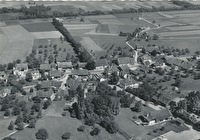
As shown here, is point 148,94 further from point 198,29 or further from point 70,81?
point 198,29

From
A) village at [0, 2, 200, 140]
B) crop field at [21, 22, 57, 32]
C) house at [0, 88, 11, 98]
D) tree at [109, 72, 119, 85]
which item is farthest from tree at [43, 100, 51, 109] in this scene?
crop field at [21, 22, 57, 32]

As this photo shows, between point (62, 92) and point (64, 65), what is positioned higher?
point (64, 65)

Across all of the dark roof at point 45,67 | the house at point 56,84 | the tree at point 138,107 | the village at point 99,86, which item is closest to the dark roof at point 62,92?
the village at point 99,86

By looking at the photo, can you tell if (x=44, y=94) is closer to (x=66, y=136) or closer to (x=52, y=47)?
(x=66, y=136)

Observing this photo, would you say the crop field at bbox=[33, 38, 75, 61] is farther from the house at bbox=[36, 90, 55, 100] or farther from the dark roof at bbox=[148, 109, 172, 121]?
the dark roof at bbox=[148, 109, 172, 121]

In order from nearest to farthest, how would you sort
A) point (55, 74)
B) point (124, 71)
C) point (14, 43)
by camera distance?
point (55, 74), point (124, 71), point (14, 43)

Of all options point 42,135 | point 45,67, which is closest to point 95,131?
point 42,135

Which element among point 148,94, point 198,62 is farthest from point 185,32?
point 148,94
